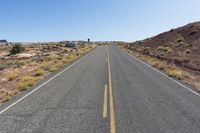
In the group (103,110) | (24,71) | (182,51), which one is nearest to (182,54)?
(182,51)

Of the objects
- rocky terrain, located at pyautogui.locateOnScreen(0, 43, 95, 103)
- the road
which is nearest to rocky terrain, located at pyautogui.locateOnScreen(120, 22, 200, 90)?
the road

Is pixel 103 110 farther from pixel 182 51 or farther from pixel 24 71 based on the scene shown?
pixel 182 51

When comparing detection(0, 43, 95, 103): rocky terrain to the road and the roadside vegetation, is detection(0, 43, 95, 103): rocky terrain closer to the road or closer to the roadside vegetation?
the road

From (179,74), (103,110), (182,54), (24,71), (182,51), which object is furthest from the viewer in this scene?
(182,51)

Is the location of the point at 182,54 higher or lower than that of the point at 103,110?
lower

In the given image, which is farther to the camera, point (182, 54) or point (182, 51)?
point (182, 51)

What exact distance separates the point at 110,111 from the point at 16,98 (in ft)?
15.7

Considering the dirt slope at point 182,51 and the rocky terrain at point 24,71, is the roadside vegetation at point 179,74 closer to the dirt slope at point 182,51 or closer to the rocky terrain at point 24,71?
the dirt slope at point 182,51

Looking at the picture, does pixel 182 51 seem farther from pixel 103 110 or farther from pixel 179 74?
pixel 103 110

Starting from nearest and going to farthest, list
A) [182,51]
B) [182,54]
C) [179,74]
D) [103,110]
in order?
[103,110], [179,74], [182,54], [182,51]

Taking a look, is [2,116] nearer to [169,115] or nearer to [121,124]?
[121,124]

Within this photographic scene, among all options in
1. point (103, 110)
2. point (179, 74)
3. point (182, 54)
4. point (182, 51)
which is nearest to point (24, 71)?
point (179, 74)

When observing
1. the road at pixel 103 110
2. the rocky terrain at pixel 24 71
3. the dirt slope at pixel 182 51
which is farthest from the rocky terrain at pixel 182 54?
the rocky terrain at pixel 24 71

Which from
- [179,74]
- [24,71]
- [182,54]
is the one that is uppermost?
[179,74]
